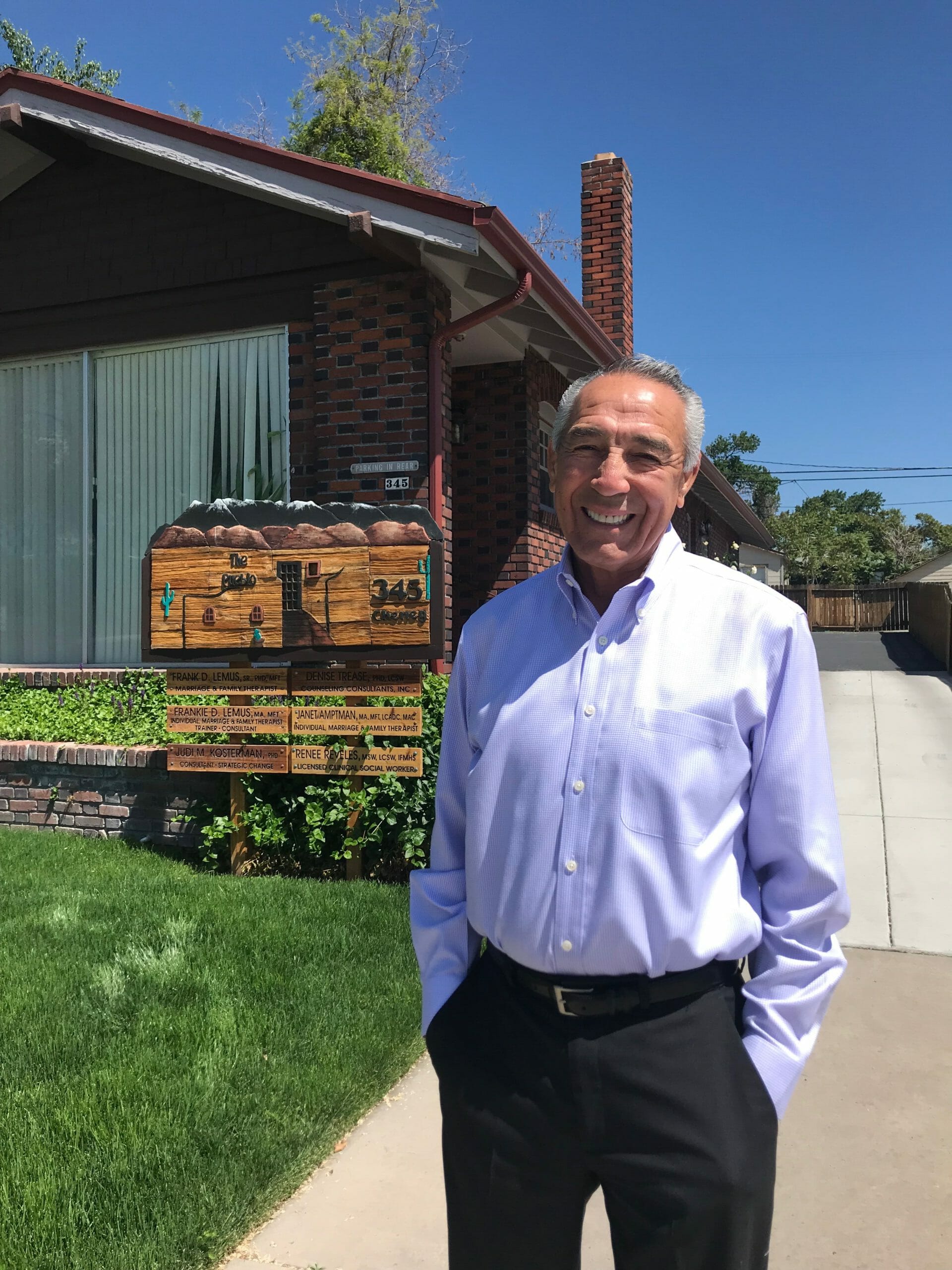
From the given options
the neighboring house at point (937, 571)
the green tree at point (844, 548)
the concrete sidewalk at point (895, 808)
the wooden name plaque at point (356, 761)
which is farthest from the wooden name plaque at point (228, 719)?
the green tree at point (844, 548)

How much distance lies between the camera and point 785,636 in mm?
1578

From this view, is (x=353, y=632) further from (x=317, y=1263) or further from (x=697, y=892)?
(x=697, y=892)

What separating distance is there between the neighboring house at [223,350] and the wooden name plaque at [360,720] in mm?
2094

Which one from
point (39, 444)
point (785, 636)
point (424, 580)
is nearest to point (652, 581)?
point (785, 636)

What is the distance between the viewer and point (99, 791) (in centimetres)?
596

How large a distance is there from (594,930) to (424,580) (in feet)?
12.4

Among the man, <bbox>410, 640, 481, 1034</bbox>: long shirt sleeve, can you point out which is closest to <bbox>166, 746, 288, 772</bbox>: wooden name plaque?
<bbox>410, 640, 481, 1034</bbox>: long shirt sleeve

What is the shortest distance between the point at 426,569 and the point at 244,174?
3478mm

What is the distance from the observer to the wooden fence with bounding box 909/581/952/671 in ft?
→ 40.3

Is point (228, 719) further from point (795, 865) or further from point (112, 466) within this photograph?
point (795, 865)

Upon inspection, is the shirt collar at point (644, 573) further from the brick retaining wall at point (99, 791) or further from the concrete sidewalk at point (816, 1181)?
the brick retaining wall at point (99, 791)

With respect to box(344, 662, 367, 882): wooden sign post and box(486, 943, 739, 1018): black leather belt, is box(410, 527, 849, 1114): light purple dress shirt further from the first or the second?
box(344, 662, 367, 882): wooden sign post

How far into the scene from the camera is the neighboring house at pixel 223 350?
690 cm

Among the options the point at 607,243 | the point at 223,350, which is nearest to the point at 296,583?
the point at 223,350
